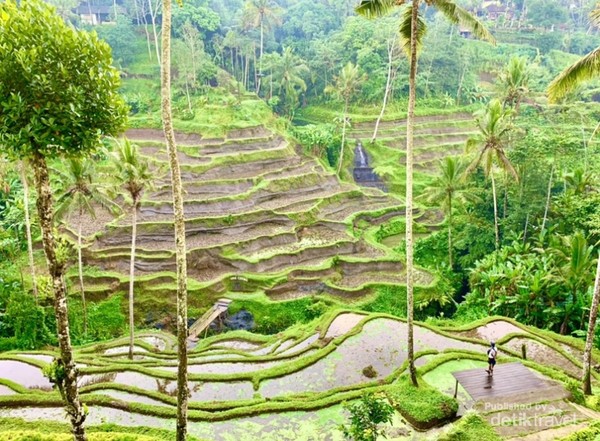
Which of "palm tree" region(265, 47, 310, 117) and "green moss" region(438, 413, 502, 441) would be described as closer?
"green moss" region(438, 413, 502, 441)

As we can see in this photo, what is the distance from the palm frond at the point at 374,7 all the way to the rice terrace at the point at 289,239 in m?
0.05

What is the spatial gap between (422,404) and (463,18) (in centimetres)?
1036

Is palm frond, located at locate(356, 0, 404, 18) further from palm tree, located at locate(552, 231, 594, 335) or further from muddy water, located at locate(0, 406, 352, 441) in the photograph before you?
palm tree, located at locate(552, 231, 594, 335)

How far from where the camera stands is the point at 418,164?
146ft

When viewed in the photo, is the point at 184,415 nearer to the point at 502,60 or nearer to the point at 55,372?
the point at 55,372

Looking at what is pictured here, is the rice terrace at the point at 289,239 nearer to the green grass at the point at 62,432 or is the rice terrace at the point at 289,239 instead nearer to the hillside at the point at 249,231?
the green grass at the point at 62,432

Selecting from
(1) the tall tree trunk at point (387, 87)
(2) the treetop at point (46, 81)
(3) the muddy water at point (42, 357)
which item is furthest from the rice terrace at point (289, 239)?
(1) the tall tree trunk at point (387, 87)

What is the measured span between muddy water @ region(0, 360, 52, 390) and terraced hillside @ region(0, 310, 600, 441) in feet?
0.13

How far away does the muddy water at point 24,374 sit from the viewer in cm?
1505

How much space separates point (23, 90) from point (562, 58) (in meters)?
74.7

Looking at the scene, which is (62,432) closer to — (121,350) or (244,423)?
(244,423)

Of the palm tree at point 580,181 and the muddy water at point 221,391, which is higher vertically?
the palm tree at point 580,181

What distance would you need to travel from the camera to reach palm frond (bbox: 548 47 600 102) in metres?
11.0

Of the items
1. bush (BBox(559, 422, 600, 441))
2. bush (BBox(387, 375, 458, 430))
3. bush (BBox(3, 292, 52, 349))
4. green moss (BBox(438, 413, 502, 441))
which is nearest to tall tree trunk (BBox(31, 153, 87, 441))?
green moss (BBox(438, 413, 502, 441))
